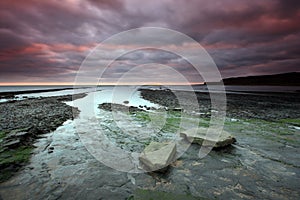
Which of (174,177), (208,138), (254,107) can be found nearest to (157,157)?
→ (174,177)

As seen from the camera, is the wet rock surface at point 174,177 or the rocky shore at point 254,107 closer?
the wet rock surface at point 174,177

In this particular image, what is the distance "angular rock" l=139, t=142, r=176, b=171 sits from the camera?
488 cm

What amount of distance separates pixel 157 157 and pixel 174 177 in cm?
84

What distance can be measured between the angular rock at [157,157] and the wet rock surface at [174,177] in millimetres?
239

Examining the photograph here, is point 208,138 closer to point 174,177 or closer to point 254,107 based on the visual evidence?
point 174,177

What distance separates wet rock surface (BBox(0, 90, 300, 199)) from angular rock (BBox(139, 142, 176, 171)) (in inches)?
9.4

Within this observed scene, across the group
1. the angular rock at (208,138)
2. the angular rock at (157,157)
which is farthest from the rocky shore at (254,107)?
the angular rock at (157,157)

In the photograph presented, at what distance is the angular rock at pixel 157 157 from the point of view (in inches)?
192

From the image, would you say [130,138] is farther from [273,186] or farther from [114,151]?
[273,186]

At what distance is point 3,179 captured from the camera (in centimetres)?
427

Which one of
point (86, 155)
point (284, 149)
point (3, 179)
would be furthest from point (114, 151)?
point (284, 149)

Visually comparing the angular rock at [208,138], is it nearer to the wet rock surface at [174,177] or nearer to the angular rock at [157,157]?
the wet rock surface at [174,177]

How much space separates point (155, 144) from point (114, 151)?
1.64 metres

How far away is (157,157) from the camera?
5.21 m
